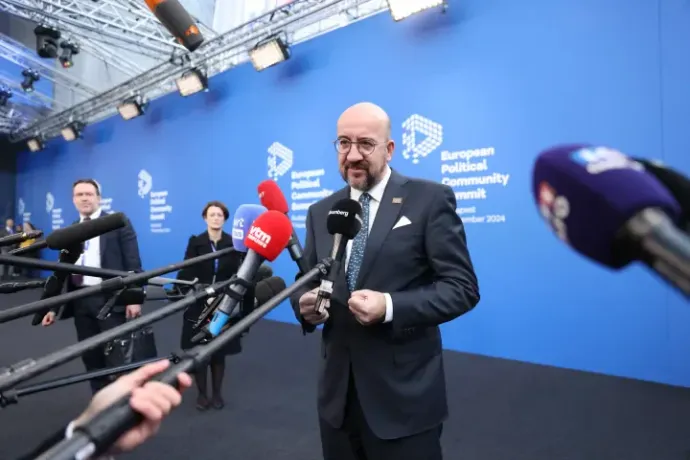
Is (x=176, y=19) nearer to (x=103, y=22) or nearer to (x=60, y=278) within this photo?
(x=60, y=278)

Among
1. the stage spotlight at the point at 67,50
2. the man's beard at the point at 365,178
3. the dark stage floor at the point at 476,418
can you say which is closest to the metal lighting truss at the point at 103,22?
the stage spotlight at the point at 67,50

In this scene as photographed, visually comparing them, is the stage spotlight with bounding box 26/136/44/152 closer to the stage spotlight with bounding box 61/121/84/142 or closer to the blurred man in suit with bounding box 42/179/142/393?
the stage spotlight with bounding box 61/121/84/142

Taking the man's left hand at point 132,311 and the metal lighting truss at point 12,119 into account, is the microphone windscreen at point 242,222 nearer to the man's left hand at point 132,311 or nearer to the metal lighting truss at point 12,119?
the man's left hand at point 132,311

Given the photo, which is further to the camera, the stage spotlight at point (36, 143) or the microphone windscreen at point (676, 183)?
the stage spotlight at point (36, 143)

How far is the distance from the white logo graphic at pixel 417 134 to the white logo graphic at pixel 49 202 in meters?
9.70

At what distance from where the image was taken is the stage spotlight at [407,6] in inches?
169

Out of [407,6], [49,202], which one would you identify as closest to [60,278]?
[407,6]

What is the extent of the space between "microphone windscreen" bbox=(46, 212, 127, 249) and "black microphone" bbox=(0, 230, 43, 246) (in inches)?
9.2

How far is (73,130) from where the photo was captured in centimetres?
951

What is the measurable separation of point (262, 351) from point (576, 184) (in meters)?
4.65

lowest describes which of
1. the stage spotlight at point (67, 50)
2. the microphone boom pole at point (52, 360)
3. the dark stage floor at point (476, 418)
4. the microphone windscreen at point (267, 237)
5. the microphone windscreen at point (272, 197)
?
the dark stage floor at point (476, 418)

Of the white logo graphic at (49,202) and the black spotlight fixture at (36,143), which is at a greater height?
the black spotlight fixture at (36,143)

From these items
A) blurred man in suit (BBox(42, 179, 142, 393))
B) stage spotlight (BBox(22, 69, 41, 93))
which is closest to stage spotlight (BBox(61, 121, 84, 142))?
stage spotlight (BBox(22, 69, 41, 93))

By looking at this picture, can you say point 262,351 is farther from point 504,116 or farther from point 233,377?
point 504,116
